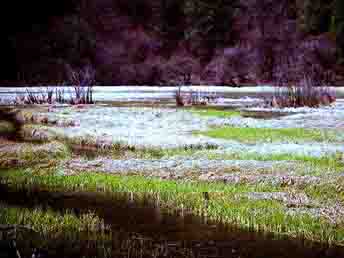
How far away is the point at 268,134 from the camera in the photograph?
72.3 ft

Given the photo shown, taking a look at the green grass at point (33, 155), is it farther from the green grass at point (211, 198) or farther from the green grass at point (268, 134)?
the green grass at point (268, 134)

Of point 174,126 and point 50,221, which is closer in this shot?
point 50,221

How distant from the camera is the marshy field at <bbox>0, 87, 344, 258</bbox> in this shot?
8.72 meters

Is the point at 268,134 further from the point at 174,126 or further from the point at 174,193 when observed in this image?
the point at 174,193

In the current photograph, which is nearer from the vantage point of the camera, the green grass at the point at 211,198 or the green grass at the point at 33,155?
the green grass at the point at 211,198

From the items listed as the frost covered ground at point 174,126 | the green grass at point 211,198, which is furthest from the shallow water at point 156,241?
the frost covered ground at point 174,126

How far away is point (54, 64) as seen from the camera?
81.1 meters

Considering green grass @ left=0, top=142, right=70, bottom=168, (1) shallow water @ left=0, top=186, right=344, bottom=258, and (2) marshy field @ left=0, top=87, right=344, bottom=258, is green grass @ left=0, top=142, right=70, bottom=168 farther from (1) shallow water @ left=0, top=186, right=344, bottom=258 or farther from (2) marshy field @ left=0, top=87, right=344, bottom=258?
(1) shallow water @ left=0, top=186, right=344, bottom=258

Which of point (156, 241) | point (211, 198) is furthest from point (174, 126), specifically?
point (156, 241)

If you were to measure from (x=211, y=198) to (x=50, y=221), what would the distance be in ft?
12.3

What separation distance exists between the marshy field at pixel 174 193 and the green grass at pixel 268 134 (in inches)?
1.6

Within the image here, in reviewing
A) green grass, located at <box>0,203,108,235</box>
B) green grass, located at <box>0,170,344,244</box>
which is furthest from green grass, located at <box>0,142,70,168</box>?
green grass, located at <box>0,203,108,235</box>

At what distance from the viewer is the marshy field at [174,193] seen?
8719 millimetres

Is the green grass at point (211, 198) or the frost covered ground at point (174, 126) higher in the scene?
the frost covered ground at point (174, 126)
